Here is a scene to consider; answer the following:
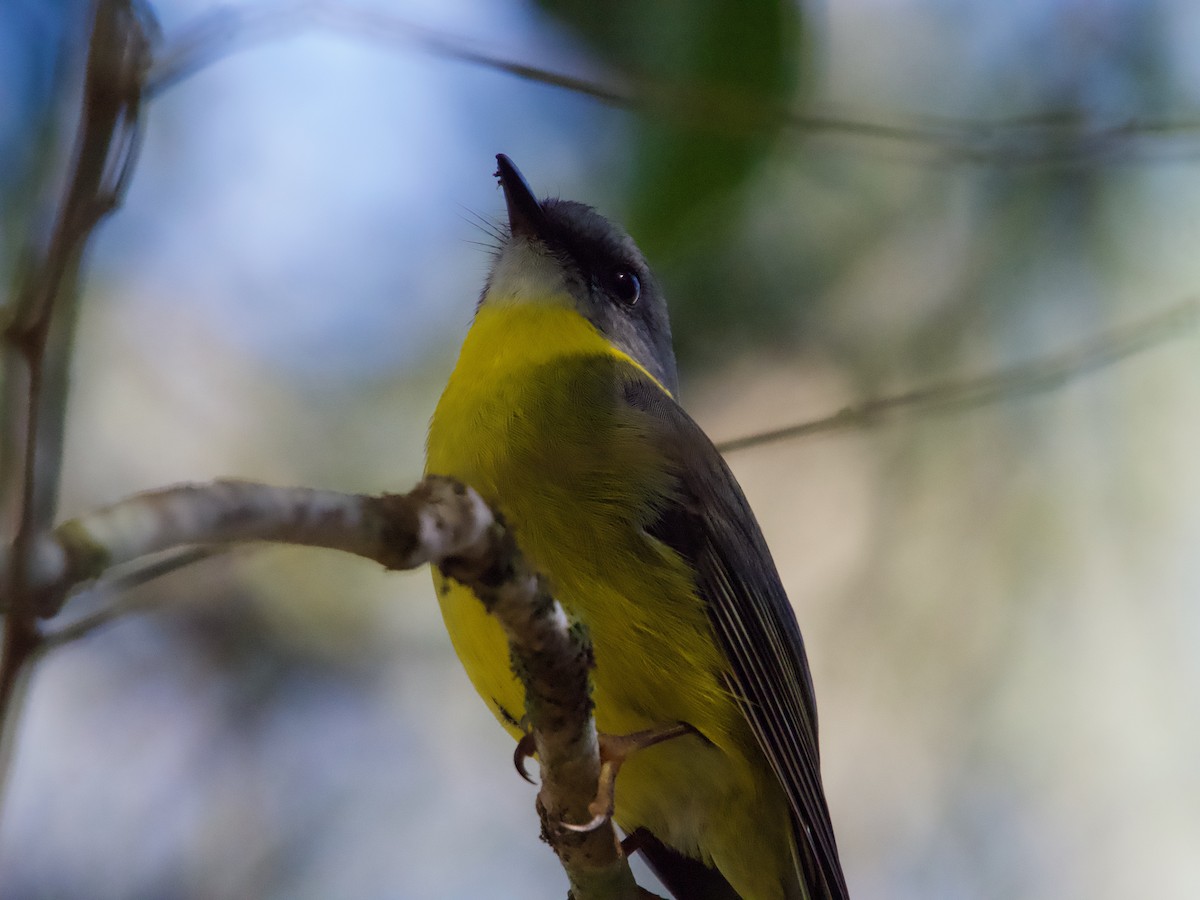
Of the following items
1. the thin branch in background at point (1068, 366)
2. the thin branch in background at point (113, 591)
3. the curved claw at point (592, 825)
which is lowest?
the thin branch in background at point (113, 591)

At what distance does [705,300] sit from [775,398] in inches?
23.6

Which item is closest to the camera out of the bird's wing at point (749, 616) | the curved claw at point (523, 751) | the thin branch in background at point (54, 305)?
the thin branch in background at point (54, 305)

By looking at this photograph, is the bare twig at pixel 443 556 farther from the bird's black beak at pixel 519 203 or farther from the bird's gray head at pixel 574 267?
the bird's black beak at pixel 519 203

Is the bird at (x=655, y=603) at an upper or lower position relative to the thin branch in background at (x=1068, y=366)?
lower

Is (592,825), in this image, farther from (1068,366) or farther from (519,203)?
(1068,366)

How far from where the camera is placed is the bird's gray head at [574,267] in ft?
13.0

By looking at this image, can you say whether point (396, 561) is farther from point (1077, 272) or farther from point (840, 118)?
point (1077, 272)

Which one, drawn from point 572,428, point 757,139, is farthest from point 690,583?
point 757,139

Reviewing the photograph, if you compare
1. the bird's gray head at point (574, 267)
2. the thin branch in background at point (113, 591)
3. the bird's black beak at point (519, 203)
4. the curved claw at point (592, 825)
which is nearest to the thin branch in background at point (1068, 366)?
the bird's gray head at point (574, 267)

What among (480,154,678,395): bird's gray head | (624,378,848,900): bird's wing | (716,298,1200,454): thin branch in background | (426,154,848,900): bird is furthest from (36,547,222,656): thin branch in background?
(716,298,1200,454): thin branch in background

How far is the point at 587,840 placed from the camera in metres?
2.55

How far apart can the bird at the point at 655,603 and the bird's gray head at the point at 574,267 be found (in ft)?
1.04

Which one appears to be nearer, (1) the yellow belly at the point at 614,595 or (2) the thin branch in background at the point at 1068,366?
(1) the yellow belly at the point at 614,595

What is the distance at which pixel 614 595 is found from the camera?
9.27 feet
